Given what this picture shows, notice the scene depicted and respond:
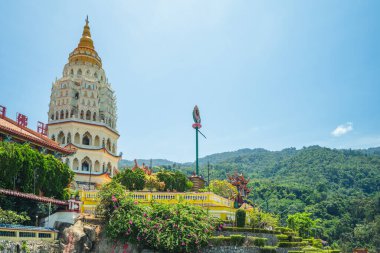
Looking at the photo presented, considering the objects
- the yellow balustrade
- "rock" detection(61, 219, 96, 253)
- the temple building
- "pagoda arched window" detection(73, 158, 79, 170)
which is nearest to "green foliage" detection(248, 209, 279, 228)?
the yellow balustrade

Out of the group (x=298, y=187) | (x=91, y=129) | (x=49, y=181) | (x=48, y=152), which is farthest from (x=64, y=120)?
(x=298, y=187)

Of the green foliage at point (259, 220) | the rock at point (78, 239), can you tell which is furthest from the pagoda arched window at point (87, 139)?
the green foliage at point (259, 220)

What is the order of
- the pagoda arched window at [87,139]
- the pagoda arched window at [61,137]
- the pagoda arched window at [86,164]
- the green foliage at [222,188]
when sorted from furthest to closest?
the pagoda arched window at [87,139]
the pagoda arched window at [61,137]
the pagoda arched window at [86,164]
the green foliage at [222,188]

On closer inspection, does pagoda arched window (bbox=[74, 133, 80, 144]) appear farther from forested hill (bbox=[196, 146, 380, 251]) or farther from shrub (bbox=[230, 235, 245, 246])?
forested hill (bbox=[196, 146, 380, 251])

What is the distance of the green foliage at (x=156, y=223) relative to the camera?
3102 cm

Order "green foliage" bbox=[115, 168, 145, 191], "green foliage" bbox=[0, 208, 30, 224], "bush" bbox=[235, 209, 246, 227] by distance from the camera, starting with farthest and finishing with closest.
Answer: "green foliage" bbox=[115, 168, 145, 191] → "bush" bbox=[235, 209, 246, 227] → "green foliage" bbox=[0, 208, 30, 224]

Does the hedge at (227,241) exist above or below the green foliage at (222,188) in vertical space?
below

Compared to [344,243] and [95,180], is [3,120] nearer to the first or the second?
[95,180]

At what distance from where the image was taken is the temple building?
196ft

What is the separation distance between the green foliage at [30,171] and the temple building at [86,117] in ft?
56.7

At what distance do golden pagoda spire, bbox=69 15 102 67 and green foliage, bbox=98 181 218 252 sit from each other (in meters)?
36.4

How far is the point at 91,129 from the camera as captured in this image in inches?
2432

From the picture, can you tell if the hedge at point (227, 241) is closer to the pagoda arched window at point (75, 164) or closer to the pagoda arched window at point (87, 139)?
the pagoda arched window at point (75, 164)

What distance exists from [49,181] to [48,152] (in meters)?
6.42
